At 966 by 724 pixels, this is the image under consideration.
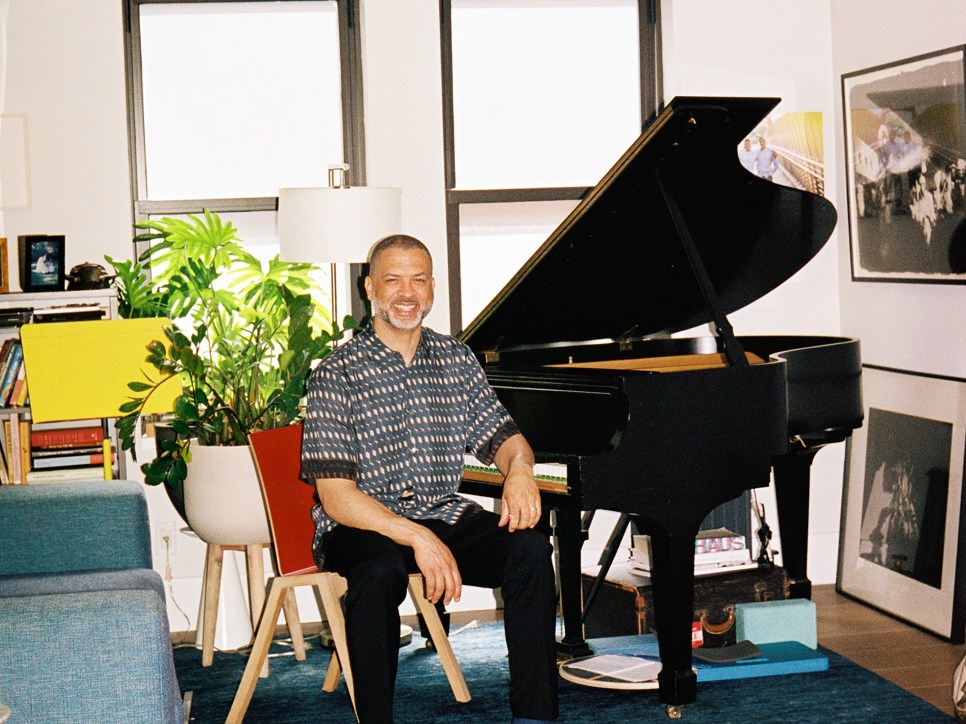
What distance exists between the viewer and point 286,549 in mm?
3490

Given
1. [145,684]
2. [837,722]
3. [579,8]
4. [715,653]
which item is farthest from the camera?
[579,8]

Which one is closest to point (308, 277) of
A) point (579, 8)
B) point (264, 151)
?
point (264, 151)

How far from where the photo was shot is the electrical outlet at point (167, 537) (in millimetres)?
4648

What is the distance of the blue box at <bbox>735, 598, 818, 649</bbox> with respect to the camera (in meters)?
4.02

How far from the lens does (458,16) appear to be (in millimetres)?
4898

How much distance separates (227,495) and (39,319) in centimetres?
87

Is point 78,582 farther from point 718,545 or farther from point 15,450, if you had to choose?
point 718,545

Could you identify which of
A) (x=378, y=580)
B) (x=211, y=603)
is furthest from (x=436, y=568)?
(x=211, y=603)

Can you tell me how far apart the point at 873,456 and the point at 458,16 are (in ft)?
7.66

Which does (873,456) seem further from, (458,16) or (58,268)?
(58,268)

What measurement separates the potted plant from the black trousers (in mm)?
970

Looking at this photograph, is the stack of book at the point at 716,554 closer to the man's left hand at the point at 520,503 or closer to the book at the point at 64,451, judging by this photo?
the man's left hand at the point at 520,503

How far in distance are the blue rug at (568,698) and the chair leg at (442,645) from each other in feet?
0.16

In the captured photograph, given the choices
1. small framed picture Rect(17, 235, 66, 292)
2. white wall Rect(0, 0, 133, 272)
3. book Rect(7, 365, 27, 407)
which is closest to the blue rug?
book Rect(7, 365, 27, 407)
